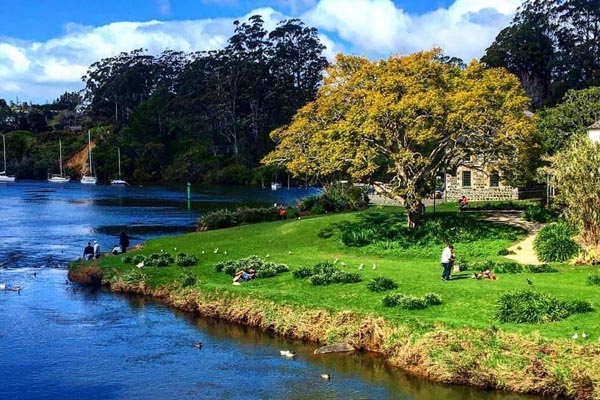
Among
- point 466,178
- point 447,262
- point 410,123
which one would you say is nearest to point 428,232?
point 410,123

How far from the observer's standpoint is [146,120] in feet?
625

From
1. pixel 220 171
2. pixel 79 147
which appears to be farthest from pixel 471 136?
pixel 79 147

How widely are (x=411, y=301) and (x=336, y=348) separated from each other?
397 cm

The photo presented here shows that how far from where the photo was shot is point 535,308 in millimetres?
26844

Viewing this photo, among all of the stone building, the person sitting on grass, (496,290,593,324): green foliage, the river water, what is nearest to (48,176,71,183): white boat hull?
the stone building

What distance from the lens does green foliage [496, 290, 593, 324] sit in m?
26.4

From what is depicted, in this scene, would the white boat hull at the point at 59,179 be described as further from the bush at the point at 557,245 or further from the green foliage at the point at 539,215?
the bush at the point at 557,245

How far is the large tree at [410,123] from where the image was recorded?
44969 millimetres

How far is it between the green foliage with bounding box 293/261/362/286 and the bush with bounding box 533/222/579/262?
A: 11.3 metres

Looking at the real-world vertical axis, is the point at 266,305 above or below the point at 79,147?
below

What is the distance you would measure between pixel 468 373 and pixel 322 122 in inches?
1088

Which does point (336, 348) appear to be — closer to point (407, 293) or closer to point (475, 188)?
point (407, 293)

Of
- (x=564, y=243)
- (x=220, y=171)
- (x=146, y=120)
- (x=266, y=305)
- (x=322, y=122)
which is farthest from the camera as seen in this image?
(x=146, y=120)

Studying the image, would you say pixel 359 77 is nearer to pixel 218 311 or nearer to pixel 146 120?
pixel 218 311
